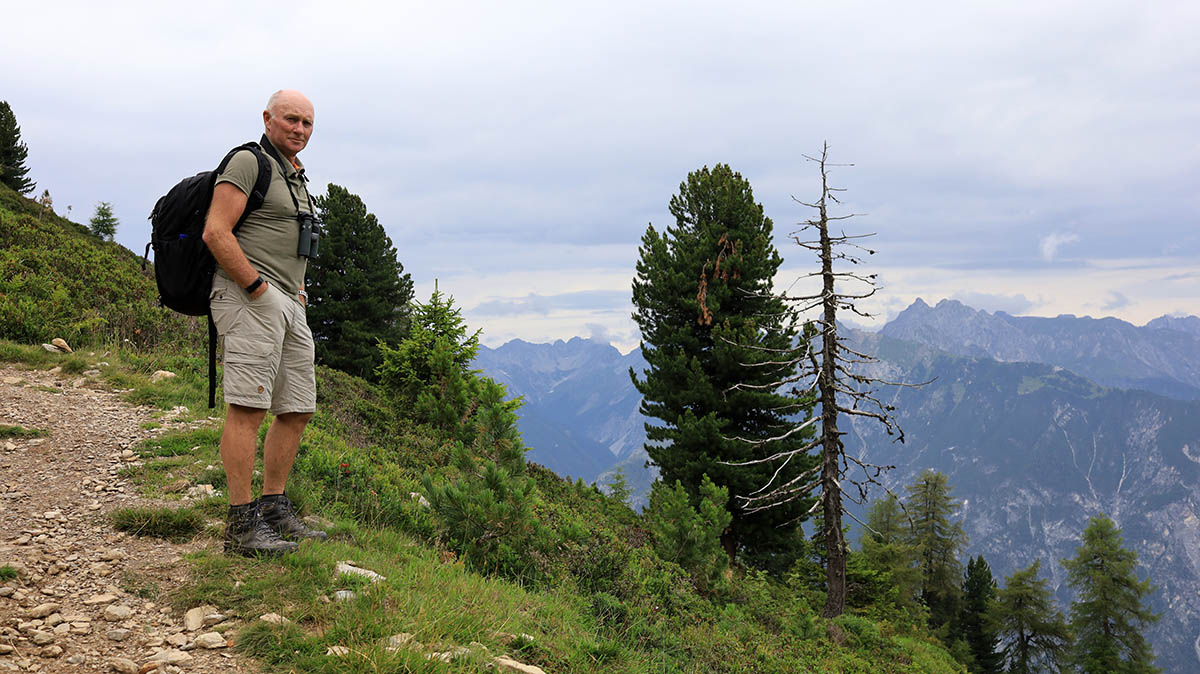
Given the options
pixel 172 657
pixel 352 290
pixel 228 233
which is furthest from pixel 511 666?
pixel 352 290

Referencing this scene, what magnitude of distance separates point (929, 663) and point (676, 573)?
36.8 feet

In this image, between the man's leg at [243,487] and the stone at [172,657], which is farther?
the man's leg at [243,487]

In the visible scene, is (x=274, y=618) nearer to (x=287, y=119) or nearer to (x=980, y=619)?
(x=287, y=119)

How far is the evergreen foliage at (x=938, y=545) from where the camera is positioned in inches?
1606

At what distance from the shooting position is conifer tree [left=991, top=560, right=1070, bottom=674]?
3744 cm

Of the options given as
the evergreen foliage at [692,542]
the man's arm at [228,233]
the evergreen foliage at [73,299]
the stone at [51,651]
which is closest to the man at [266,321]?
the man's arm at [228,233]

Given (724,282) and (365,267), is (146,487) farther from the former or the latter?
(365,267)

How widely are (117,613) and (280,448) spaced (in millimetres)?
1162

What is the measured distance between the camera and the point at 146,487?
459 centimetres

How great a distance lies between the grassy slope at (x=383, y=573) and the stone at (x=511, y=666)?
0.14 metres

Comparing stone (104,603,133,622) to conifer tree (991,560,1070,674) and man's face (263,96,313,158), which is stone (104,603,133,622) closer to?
man's face (263,96,313,158)

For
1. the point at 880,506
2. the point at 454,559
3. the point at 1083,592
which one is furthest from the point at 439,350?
the point at 1083,592

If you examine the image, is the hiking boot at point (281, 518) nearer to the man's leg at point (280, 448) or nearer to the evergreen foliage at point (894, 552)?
the man's leg at point (280, 448)

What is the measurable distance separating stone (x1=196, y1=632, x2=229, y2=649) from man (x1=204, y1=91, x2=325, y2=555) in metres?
0.77
